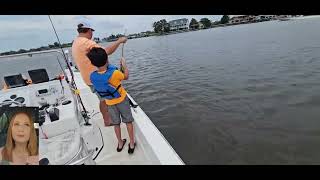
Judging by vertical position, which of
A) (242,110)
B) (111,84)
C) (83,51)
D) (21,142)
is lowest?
(242,110)

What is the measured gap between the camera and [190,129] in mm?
5703

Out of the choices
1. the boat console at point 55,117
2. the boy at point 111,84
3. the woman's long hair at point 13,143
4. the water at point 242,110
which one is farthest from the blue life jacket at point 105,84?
the water at point 242,110

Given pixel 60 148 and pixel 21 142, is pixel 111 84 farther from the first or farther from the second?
pixel 21 142

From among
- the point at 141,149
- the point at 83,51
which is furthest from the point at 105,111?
the point at 83,51

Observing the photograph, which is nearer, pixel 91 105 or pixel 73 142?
pixel 73 142

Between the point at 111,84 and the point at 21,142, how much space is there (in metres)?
1.91

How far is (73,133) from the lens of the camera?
295 centimetres

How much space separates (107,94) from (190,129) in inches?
123

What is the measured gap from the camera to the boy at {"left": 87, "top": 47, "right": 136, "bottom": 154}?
2654 millimetres

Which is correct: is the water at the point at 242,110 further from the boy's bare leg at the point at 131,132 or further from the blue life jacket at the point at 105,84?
the blue life jacket at the point at 105,84

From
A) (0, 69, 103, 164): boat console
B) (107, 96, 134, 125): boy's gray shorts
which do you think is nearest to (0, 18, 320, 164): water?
(0, 69, 103, 164): boat console

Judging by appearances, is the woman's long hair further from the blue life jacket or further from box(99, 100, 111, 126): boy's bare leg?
box(99, 100, 111, 126): boy's bare leg
